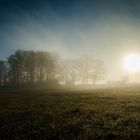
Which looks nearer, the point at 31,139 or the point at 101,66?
the point at 31,139

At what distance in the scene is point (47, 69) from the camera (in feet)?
300

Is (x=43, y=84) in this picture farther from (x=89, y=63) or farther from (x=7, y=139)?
(x=7, y=139)

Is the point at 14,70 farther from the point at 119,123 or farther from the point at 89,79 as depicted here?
the point at 119,123

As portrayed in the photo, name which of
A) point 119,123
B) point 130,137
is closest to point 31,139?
point 130,137

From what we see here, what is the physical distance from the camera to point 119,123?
36.3 ft

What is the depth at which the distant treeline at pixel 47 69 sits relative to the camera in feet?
295

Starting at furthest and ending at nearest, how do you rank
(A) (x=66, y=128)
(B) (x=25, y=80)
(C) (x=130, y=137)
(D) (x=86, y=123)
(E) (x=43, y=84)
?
(B) (x=25, y=80) → (E) (x=43, y=84) → (D) (x=86, y=123) → (A) (x=66, y=128) → (C) (x=130, y=137)

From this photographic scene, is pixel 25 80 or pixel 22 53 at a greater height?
pixel 22 53

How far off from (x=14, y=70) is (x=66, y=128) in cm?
8424

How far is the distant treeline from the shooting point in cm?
8988

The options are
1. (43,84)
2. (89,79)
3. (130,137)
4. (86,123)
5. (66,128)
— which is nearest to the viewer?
(130,137)

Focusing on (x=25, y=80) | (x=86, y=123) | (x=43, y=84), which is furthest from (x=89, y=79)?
(x=86, y=123)

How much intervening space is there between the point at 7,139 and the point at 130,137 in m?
6.01

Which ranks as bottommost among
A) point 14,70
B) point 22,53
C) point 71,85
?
point 71,85
